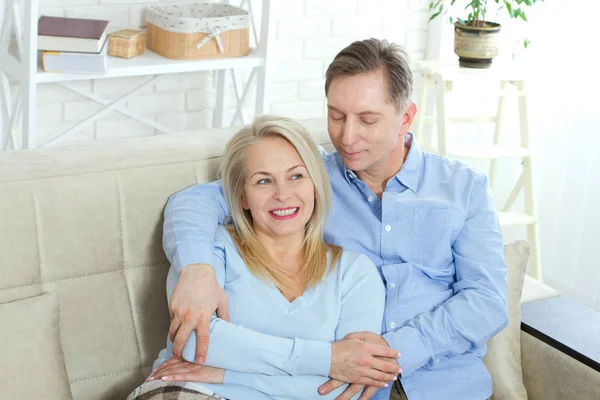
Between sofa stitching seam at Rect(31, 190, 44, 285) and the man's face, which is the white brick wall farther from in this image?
sofa stitching seam at Rect(31, 190, 44, 285)

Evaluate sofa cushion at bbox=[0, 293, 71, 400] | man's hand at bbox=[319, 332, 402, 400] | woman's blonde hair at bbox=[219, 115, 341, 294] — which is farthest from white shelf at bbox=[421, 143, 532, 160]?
sofa cushion at bbox=[0, 293, 71, 400]

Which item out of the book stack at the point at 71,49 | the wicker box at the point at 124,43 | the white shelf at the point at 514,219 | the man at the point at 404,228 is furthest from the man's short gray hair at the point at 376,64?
the white shelf at the point at 514,219

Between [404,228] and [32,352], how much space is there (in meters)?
0.83

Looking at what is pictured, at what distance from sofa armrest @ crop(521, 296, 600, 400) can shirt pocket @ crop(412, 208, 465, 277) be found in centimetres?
27

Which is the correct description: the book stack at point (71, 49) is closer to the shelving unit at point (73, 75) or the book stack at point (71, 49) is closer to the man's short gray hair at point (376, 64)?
the shelving unit at point (73, 75)

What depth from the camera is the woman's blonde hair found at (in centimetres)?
197

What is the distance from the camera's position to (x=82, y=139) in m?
3.57

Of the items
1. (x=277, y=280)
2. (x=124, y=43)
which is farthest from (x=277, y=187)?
(x=124, y=43)

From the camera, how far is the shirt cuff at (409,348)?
1.96 metres

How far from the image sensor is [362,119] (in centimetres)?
204

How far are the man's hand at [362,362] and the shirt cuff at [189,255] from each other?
31 cm

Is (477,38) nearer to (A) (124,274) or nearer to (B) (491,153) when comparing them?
(B) (491,153)

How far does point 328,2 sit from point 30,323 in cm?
243

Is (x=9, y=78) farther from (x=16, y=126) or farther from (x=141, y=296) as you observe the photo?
(x=141, y=296)
